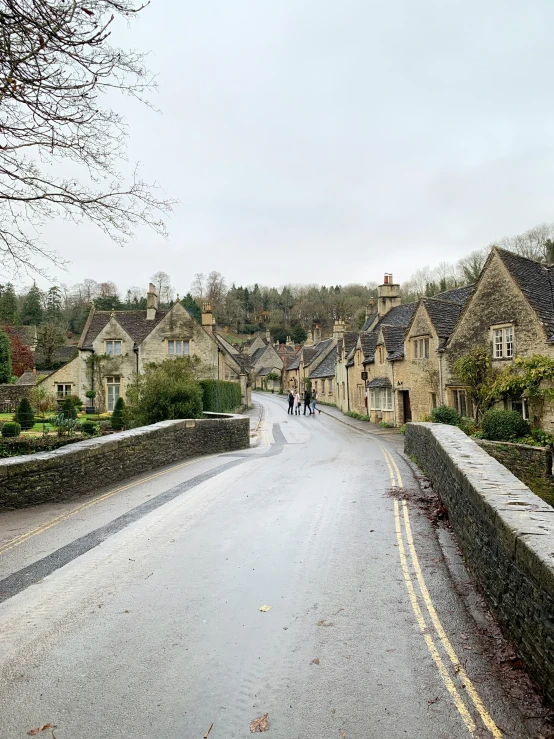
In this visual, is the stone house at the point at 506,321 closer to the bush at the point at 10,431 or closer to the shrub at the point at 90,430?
the shrub at the point at 90,430

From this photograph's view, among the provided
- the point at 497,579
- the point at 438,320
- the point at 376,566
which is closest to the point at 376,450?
the point at 438,320

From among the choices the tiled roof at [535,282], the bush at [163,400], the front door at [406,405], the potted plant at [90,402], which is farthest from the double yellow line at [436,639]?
the potted plant at [90,402]

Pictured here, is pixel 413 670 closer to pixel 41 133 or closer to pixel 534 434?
pixel 41 133

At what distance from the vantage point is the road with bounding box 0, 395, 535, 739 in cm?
391

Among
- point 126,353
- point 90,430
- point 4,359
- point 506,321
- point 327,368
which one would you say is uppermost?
point 4,359

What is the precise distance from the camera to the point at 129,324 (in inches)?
1689

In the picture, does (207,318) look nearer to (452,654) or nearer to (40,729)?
(452,654)

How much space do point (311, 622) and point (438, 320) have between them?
26.4 meters

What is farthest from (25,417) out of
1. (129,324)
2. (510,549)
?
(510,549)

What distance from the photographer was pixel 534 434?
21.0m

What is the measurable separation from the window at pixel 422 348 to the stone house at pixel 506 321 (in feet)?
7.12

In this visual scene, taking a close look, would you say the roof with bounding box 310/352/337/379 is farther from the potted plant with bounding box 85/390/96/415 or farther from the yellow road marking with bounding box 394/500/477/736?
the yellow road marking with bounding box 394/500/477/736

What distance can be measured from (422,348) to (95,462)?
891 inches

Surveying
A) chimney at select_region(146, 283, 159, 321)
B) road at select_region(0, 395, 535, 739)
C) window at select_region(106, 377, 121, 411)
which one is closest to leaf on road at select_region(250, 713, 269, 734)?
road at select_region(0, 395, 535, 739)
